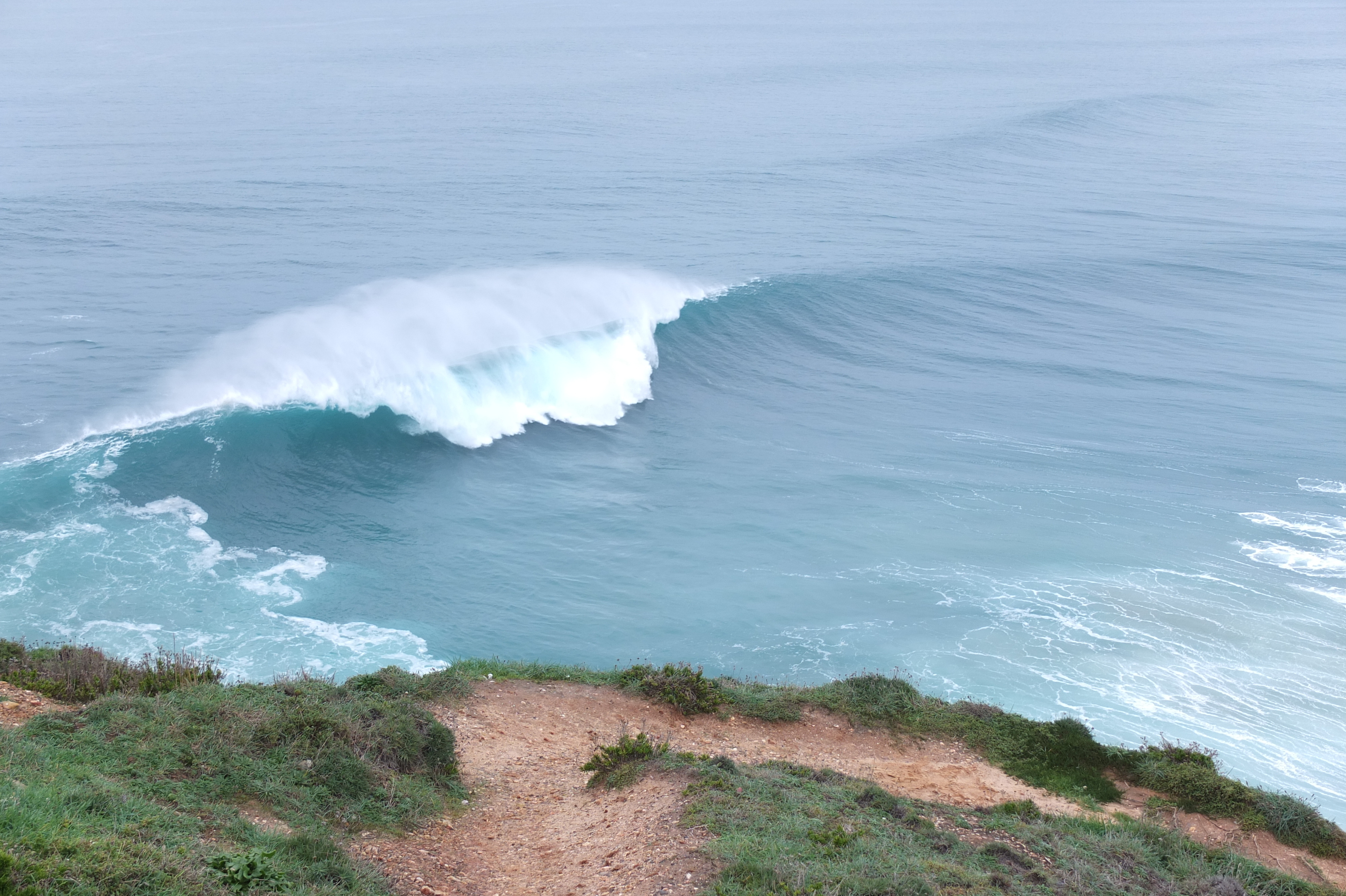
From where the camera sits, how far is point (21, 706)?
997 cm

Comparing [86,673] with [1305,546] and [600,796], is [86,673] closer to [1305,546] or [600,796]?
[600,796]

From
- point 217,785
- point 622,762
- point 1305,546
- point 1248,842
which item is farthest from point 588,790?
point 1305,546

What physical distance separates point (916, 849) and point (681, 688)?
15.2 feet

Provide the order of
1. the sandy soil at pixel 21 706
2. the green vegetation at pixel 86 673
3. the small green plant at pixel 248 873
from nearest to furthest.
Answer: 1. the small green plant at pixel 248 873
2. the sandy soil at pixel 21 706
3. the green vegetation at pixel 86 673

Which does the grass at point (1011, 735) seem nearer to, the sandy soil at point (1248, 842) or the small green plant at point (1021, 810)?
the sandy soil at point (1248, 842)

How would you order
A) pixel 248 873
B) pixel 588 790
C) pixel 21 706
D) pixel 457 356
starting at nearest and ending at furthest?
pixel 248 873 < pixel 21 706 < pixel 588 790 < pixel 457 356

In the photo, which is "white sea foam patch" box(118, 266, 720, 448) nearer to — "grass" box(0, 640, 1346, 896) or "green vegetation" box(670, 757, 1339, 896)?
"grass" box(0, 640, 1346, 896)

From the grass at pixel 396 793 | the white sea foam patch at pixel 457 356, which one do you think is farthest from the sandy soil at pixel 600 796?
the white sea foam patch at pixel 457 356

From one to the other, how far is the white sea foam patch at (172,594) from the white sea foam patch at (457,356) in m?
4.41

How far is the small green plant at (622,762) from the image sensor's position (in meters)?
10.8

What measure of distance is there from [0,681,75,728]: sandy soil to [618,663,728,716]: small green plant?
6702 mm

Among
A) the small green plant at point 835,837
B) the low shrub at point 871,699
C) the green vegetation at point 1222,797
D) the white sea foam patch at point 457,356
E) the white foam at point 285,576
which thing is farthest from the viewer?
the white sea foam patch at point 457,356

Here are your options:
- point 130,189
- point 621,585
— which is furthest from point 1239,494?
point 130,189

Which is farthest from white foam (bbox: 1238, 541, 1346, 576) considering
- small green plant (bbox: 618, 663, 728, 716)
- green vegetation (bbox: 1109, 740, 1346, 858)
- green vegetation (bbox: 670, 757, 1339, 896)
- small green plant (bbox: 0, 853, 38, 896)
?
small green plant (bbox: 0, 853, 38, 896)
